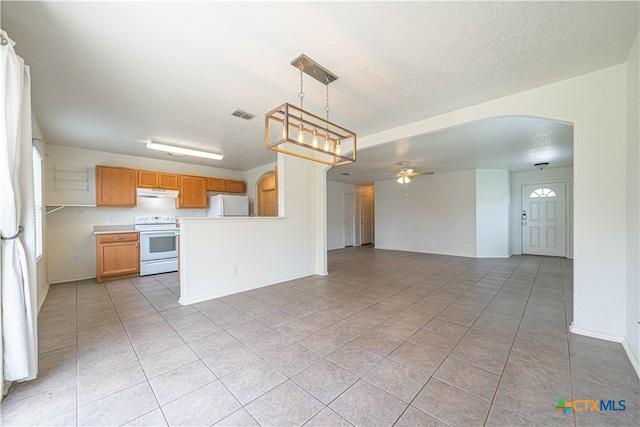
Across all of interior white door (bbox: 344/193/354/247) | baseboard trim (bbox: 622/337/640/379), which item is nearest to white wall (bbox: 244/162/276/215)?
interior white door (bbox: 344/193/354/247)

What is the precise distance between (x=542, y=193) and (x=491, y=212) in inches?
68.0

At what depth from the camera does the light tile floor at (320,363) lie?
1.46 m

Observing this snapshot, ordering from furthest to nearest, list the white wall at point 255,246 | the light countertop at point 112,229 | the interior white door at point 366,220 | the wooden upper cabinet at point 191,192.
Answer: the interior white door at point 366,220 → the wooden upper cabinet at point 191,192 → the light countertop at point 112,229 → the white wall at point 255,246

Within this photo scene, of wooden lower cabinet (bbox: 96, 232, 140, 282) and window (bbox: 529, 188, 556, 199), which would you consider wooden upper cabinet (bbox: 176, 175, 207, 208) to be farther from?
window (bbox: 529, 188, 556, 199)

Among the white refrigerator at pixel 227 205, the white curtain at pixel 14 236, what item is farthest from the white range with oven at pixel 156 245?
the white curtain at pixel 14 236

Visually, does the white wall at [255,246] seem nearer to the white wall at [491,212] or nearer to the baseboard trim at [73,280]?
the baseboard trim at [73,280]

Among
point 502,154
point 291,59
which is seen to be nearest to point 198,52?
point 291,59

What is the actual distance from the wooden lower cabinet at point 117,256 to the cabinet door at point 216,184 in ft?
6.27

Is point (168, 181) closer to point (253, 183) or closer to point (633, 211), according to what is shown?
point (253, 183)

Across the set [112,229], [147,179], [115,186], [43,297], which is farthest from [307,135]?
[43,297]

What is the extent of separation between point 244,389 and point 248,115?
297 cm

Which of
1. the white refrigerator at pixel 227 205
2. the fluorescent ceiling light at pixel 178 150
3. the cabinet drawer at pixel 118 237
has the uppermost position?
the fluorescent ceiling light at pixel 178 150

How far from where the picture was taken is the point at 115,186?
15.9ft

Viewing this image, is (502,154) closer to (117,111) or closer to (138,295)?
(117,111)
